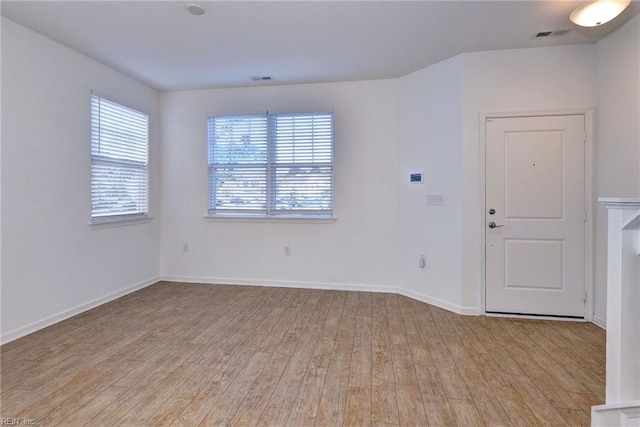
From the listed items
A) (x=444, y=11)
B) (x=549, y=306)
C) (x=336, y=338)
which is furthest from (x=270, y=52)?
(x=549, y=306)

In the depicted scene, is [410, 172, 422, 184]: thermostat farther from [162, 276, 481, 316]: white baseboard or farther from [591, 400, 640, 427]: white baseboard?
[591, 400, 640, 427]: white baseboard

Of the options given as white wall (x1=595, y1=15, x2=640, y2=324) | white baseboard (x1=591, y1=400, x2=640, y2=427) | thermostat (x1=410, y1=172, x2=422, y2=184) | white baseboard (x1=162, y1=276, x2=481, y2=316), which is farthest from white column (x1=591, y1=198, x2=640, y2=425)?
thermostat (x1=410, y1=172, x2=422, y2=184)

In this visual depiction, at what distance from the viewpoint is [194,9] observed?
8.63 feet

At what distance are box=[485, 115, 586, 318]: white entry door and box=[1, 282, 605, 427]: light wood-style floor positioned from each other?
0.99ft

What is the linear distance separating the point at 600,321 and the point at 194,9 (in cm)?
461

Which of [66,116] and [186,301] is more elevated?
[66,116]

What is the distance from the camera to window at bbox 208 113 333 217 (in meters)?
4.44

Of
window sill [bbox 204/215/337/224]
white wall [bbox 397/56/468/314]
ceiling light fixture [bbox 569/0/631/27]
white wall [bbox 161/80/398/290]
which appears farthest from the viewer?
window sill [bbox 204/215/337/224]

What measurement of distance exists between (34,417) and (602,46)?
5318 mm

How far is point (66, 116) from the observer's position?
3.33 meters

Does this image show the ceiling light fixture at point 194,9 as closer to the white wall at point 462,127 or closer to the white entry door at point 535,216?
the white wall at point 462,127

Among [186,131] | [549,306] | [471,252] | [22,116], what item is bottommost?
[549,306]

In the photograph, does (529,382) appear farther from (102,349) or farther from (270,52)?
(270,52)

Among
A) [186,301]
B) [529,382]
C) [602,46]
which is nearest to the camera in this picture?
[529,382]
